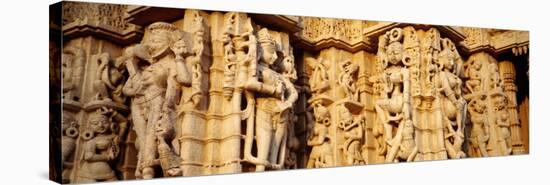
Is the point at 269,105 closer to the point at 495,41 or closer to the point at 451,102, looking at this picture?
the point at 451,102

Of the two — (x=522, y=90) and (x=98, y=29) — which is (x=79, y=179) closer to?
(x=98, y=29)

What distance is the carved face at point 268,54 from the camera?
681 cm

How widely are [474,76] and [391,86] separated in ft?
4.66

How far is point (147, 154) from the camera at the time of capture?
610 cm

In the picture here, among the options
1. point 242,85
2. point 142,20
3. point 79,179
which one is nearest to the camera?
point 79,179

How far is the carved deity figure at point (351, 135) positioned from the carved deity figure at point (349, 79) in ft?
0.62

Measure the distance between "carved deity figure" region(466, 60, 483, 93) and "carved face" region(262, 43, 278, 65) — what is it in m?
2.96

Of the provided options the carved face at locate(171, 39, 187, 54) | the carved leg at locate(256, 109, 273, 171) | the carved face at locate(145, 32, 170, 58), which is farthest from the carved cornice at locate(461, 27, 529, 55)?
the carved face at locate(145, 32, 170, 58)

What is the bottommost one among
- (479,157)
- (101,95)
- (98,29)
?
(479,157)

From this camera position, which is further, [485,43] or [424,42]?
[485,43]

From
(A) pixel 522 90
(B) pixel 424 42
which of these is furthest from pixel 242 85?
(A) pixel 522 90

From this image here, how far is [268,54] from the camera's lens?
6.82 meters

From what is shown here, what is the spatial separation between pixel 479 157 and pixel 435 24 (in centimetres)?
180

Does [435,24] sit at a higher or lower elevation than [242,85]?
higher
